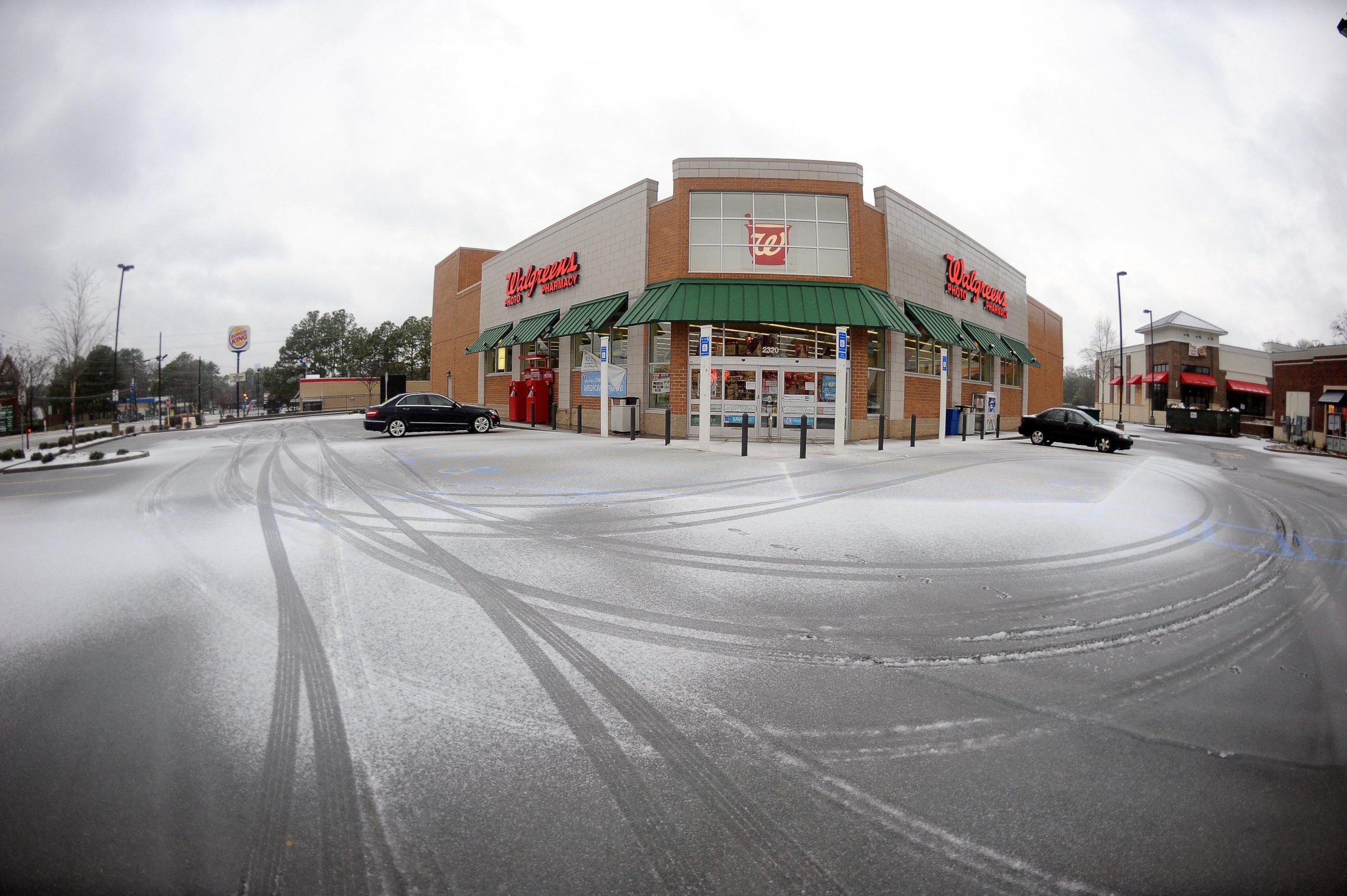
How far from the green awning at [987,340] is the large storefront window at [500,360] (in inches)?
926

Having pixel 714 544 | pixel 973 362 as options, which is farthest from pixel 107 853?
pixel 973 362

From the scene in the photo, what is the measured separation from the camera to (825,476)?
43.3 feet

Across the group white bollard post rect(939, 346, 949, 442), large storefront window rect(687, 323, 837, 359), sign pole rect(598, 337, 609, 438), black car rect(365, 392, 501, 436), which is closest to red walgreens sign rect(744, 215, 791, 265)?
large storefront window rect(687, 323, 837, 359)

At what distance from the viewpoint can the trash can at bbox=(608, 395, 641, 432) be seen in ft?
76.3

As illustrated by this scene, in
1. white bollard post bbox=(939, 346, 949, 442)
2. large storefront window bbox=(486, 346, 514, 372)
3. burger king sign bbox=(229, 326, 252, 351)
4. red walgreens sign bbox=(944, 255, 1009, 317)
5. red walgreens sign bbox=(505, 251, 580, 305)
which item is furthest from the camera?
burger king sign bbox=(229, 326, 252, 351)

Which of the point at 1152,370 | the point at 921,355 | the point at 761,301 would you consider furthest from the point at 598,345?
the point at 1152,370

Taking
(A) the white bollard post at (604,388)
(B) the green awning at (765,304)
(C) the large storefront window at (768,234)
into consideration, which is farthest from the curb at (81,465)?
(C) the large storefront window at (768,234)

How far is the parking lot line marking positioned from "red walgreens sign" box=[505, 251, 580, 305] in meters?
18.5

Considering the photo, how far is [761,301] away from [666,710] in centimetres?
1911

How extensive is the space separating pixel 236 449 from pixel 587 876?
70.6 feet

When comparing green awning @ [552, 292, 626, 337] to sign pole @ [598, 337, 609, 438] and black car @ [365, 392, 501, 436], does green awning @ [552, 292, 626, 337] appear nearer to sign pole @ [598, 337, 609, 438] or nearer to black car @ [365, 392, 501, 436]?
sign pole @ [598, 337, 609, 438]

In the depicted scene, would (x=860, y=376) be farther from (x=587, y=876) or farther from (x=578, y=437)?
(x=587, y=876)

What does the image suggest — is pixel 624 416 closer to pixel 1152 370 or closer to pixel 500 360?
pixel 500 360

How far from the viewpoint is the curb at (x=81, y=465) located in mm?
14680
